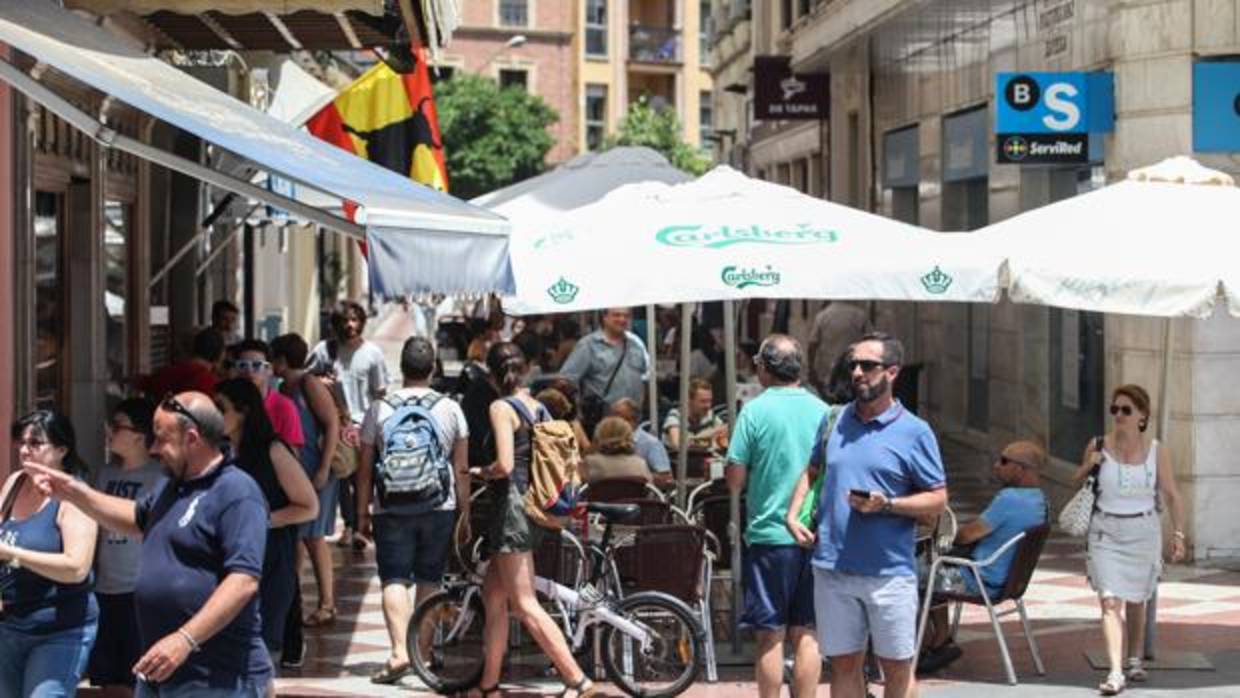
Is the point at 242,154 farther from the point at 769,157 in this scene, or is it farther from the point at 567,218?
the point at 769,157

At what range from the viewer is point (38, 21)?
32.0 ft

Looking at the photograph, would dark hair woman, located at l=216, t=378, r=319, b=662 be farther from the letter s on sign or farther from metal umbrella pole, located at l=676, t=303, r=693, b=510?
the letter s on sign

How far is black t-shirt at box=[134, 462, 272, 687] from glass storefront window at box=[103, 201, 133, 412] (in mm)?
8537

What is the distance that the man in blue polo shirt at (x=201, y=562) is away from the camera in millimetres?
6484

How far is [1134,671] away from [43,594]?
586 centimetres

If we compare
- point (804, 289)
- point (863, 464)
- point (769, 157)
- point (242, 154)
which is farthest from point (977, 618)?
point (769, 157)

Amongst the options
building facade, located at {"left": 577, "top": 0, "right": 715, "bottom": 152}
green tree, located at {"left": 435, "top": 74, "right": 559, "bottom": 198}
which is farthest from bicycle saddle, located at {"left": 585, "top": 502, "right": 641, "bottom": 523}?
building facade, located at {"left": 577, "top": 0, "right": 715, "bottom": 152}

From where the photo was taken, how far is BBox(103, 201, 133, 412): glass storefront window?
15.4 metres

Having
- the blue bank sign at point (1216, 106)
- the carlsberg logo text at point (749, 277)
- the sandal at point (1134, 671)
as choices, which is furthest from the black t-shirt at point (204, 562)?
the blue bank sign at point (1216, 106)

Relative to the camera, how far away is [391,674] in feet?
35.7

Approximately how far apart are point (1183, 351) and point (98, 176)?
761cm

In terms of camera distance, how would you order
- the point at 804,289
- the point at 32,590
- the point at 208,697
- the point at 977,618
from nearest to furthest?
the point at 208,697
the point at 32,590
the point at 804,289
the point at 977,618

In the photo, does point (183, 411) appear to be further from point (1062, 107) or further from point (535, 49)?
point (535, 49)

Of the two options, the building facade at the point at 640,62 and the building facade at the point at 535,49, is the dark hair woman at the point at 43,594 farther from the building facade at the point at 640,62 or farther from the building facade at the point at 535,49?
the building facade at the point at 640,62
